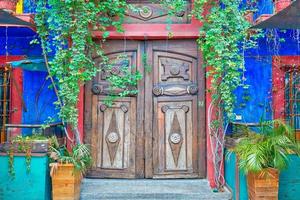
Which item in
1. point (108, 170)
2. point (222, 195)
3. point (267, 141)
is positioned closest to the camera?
point (267, 141)

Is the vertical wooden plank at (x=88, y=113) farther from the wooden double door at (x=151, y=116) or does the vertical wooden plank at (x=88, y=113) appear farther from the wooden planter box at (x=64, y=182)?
the wooden planter box at (x=64, y=182)

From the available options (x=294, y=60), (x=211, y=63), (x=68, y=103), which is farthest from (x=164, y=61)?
(x=294, y=60)

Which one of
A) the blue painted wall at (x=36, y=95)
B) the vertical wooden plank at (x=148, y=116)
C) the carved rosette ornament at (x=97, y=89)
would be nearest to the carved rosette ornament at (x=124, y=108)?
the vertical wooden plank at (x=148, y=116)

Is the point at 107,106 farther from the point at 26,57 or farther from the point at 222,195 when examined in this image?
the point at 222,195

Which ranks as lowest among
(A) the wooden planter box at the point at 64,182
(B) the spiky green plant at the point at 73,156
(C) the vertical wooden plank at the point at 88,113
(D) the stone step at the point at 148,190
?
(D) the stone step at the point at 148,190

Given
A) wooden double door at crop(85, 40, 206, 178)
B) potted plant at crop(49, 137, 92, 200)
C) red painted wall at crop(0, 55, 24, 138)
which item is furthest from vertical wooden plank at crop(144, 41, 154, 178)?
red painted wall at crop(0, 55, 24, 138)

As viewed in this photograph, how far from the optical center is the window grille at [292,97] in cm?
706

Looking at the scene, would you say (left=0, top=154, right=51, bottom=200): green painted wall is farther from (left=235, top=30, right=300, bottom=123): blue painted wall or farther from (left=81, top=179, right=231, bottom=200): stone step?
(left=235, top=30, right=300, bottom=123): blue painted wall

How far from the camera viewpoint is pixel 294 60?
23.2 ft

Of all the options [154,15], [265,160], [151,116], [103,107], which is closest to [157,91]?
[151,116]

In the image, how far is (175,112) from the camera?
6.82m

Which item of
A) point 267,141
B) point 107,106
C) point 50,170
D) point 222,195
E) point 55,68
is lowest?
point 222,195

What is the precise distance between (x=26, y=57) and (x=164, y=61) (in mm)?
2411

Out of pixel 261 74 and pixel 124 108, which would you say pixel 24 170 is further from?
pixel 261 74
